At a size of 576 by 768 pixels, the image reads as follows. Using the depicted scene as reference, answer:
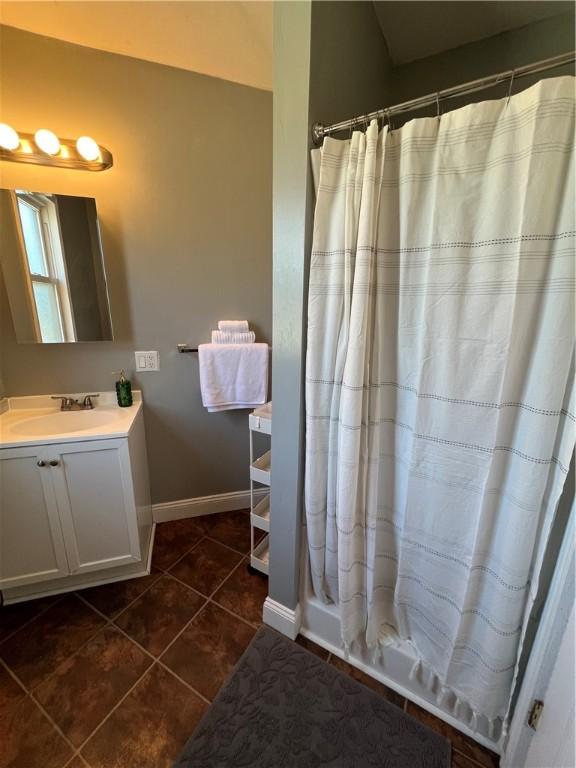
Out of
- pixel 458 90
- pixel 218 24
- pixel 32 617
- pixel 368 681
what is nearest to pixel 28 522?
pixel 32 617

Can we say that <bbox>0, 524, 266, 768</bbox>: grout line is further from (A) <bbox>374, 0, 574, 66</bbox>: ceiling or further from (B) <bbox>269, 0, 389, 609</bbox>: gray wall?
(A) <bbox>374, 0, 574, 66</bbox>: ceiling

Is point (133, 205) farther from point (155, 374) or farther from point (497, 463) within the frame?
point (497, 463)

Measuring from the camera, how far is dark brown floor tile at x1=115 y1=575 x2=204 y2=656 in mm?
1307

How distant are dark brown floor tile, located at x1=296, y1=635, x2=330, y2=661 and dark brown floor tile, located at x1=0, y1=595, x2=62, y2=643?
1.16 meters

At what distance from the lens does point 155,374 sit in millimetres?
1771

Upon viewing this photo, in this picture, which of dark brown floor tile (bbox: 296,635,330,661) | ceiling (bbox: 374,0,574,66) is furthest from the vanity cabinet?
ceiling (bbox: 374,0,574,66)

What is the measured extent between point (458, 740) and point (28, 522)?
1813mm

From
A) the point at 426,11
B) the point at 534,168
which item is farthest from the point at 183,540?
the point at 426,11

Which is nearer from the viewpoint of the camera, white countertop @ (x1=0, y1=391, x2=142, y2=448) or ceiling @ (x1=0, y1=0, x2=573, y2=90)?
ceiling @ (x1=0, y1=0, x2=573, y2=90)

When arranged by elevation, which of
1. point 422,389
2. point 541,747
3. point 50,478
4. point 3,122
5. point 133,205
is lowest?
point 541,747

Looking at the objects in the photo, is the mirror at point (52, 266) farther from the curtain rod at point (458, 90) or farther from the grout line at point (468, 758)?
the grout line at point (468, 758)

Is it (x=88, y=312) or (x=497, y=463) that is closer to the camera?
(x=497, y=463)

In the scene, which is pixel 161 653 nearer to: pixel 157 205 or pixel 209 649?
pixel 209 649

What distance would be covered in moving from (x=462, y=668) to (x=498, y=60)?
7.40 feet
